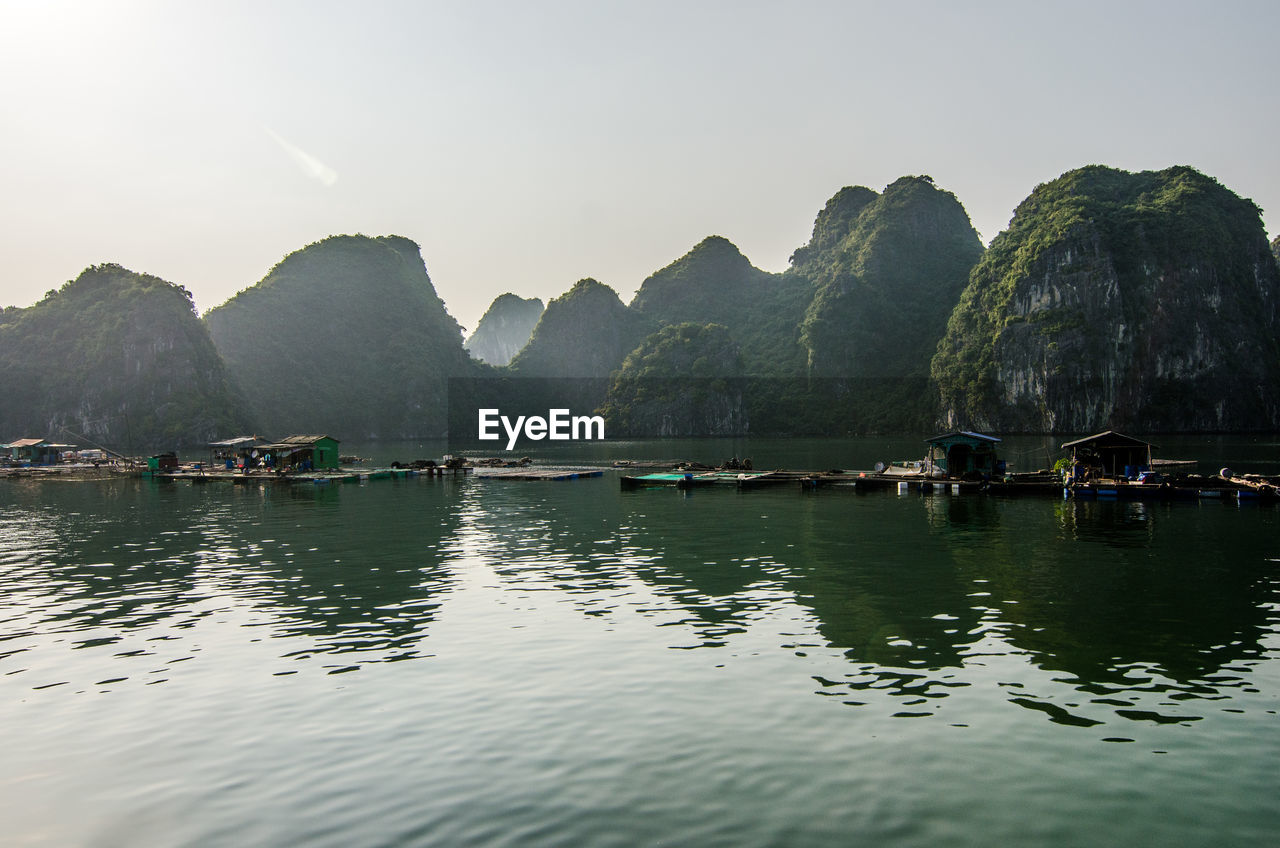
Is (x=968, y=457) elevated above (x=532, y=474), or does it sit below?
above

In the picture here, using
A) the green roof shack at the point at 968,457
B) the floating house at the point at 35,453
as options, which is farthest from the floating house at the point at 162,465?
the green roof shack at the point at 968,457

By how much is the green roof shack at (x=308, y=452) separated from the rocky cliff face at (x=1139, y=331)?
16048 cm

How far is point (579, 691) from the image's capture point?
14930mm

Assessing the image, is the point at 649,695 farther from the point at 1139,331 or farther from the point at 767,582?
the point at 1139,331

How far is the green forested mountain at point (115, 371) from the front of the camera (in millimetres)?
170875

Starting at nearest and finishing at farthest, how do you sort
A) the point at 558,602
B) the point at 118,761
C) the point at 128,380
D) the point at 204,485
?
the point at 118,761, the point at 558,602, the point at 204,485, the point at 128,380

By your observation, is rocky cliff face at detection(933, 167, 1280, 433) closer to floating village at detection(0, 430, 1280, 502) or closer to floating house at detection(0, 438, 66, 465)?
floating village at detection(0, 430, 1280, 502)

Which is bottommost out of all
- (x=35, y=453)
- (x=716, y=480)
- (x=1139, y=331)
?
(x=716, y=480)

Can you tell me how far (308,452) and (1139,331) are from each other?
18172 cm

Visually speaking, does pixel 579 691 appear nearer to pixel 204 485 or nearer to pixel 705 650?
pixel 705 650

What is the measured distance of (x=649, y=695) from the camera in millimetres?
14641

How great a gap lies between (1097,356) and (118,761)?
670 feet

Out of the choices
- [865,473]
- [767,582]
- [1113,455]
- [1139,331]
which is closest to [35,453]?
[865,473]

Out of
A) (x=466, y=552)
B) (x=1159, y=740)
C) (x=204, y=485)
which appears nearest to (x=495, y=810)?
(x=1159, y=740)
